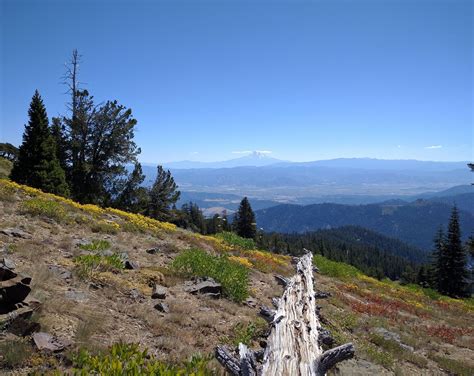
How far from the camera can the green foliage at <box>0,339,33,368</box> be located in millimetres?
4273

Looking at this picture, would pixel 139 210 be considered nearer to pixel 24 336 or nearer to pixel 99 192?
pixel 99 192

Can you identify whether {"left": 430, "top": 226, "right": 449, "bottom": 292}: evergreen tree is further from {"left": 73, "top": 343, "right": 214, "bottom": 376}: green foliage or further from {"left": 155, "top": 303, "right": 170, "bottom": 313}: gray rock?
{"left": 73, "top": 343, "right": 214, "bottom": 376}: green foliage

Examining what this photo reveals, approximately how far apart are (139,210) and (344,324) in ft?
104

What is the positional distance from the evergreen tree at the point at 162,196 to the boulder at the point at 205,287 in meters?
36.9

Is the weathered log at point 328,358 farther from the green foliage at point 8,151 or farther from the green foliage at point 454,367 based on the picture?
the green foliage at point 8,151

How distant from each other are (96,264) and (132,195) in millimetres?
29891

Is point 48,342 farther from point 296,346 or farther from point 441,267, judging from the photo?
point 441,267

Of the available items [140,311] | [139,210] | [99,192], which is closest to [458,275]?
[139,210]

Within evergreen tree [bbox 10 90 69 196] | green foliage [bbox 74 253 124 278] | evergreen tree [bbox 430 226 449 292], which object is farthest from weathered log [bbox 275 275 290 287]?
evergreen tree [bbox 430 226 449 292]

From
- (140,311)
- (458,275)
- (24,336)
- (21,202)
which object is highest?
(21,202)

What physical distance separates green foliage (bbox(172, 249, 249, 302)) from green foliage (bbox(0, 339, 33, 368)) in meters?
5.46

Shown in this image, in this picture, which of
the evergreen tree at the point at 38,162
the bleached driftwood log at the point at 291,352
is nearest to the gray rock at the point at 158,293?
the bleached driftwood log at the point at 291,352

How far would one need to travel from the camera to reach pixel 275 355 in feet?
14.7

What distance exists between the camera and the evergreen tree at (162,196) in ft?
151
